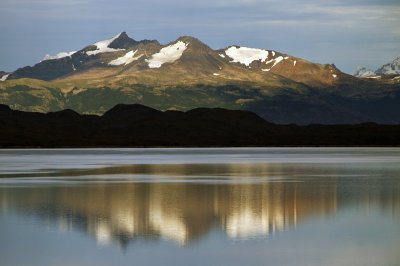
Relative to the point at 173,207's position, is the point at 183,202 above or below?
below

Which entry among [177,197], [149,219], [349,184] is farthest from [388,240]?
[349,184]

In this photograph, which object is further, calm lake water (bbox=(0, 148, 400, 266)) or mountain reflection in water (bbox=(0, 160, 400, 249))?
mountain reflection in water (bbox=(0, 160, 400, 249))

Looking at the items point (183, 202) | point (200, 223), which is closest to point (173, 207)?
point (183, 202)

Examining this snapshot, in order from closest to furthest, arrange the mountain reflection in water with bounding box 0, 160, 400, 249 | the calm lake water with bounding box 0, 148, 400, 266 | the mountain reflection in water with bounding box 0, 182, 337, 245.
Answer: the calm lake water with bounding box 0, 148, 400, 266
the mountain reflection in water with bounding box 0, 182, 337, 245
the mountain reflection in water with bounding box 0, 160, 400, 249

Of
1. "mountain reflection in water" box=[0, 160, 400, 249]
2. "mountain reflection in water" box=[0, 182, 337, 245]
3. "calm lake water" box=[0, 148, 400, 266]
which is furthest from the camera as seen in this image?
"mountain reflection in water" box=[0, 160, 400, 249]

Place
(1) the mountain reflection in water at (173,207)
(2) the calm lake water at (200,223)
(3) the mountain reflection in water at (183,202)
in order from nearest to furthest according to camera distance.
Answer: (2) the calm lake water at (200,223)
(1) the mountain reflection in water at (173,207)
(3) the mountain reflection in water at (183,202)

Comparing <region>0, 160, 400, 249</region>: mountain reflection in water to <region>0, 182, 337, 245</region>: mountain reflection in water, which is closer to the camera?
<region>0, 182, 337, 245</region>: mountain reflection in water

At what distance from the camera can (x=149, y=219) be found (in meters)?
37.7

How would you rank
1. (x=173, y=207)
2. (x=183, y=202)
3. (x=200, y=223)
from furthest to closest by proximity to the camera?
(x=183, y=202)
(x=173, y=207)
(x=200, y=223)

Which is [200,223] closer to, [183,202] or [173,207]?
[173,207]

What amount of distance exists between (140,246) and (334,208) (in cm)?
1632

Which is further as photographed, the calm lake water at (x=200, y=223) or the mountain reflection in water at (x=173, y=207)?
the mountain reflection in water at (x=173, y=207)

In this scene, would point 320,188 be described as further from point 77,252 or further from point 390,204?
point 77,252

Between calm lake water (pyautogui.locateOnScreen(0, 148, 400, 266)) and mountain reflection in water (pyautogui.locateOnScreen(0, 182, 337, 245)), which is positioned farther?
mountain reflection in water (pyautogui.locateOnScreen(0, 182, 337, 245))
